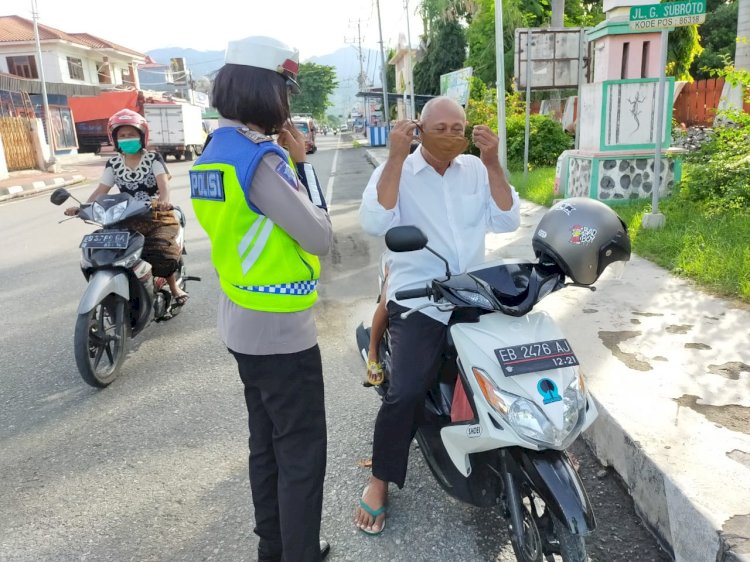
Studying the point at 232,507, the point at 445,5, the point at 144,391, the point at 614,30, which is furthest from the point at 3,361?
the point at 445,5

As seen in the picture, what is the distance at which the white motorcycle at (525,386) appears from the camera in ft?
A: 6.00

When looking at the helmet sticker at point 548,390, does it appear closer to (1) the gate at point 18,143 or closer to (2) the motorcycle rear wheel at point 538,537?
(2) the motorcycle rear wheel at point 538,537

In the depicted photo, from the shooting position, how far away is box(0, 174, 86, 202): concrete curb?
15.5m

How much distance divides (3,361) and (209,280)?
2.27m

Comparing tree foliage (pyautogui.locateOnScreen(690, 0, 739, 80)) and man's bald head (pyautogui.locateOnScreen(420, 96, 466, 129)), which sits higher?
tree foliage (pyautogui.locateOnScreen(690, 0, 739, 80))

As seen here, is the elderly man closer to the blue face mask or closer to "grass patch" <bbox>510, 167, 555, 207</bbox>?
the blue face mask

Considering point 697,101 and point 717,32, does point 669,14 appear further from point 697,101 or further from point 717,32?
point 717,32

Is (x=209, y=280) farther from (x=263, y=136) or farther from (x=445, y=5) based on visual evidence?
(x=445, y=5)

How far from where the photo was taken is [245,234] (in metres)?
1.73

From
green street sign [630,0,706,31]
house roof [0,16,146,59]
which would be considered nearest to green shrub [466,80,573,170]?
green street sign [630,0,706,31]

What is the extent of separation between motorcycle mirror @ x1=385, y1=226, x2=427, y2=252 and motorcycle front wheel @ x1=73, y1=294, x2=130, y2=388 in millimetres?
2425

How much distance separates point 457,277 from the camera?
2117 mm

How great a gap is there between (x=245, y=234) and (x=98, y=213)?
2.68m

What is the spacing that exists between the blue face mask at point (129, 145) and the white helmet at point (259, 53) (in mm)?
2795
